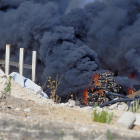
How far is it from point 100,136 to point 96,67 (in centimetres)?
2732

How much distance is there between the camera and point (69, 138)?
9.88 feet

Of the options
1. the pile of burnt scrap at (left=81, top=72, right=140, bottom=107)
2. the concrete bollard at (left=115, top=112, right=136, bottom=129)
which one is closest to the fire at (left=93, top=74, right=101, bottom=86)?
the pile of burnt scrap at (left=81, top=72, right=140, bottom=107)

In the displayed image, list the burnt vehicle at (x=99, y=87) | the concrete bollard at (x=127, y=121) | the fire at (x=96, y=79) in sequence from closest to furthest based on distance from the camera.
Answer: the concrete bollard at (x=127, y=121) → the burnt vehicle at (x=99, y=87) → the fire at (x=96, y=79)

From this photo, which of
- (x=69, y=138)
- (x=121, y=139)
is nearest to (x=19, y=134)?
(x=69, y=138)

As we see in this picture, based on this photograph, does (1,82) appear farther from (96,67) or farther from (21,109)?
(96,67)

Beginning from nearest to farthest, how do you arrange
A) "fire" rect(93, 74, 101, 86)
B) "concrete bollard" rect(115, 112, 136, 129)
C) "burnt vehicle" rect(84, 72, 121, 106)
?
"concrete bollard" rect(115, 112, 136, 129)
"burnt vehicle" rect(84, 72, 121, 106)
"fire" rect(93, 74, 101, 86)

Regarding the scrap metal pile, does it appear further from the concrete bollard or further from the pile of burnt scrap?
the concrete bollard

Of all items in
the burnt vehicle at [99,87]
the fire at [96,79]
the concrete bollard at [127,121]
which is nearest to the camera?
the concrete bollard at [127,121]

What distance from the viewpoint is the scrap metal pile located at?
1139 inches

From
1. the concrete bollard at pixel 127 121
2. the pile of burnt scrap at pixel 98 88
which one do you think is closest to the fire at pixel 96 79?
the pile of burnt scrap at pixel 98 88

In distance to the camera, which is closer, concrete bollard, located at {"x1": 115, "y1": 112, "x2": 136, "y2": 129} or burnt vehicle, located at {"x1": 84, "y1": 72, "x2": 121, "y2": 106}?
concrete bollard, located at {"x1": 115, "y1": 112, "x2": 136, "y2": 129}

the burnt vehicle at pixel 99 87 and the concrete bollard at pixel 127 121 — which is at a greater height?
the burnt vehicle at pixel 99 87

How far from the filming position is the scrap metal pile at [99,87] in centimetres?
2894

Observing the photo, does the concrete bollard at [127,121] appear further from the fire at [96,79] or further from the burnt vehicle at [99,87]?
the fire at [96,79]
